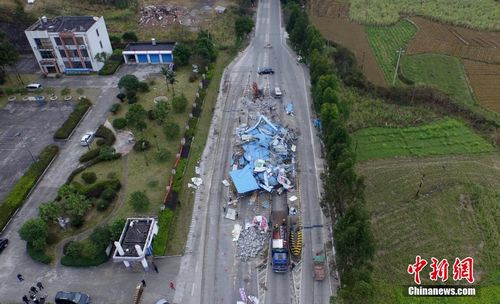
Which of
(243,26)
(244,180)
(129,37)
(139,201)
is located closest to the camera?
(139,201)

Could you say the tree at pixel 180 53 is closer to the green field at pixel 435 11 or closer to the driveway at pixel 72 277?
the driveway at pixel 72 277

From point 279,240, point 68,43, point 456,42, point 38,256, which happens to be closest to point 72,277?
point 38,256

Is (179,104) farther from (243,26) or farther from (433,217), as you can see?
(433,217)

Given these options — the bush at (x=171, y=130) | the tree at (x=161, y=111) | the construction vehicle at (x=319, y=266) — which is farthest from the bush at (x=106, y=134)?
the construction vehicle at (x=319, y=266)

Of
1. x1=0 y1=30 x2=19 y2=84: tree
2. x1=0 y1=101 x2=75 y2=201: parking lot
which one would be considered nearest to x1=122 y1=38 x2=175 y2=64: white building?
x1=0 y1=101 x2=75 y2=201: parking lot

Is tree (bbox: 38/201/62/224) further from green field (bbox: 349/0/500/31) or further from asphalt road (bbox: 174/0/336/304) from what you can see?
green field (bbox: 349/0/500/31)

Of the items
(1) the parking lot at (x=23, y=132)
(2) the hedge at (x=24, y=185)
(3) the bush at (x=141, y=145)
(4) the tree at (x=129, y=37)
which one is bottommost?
(1) the parking lot at (x=23, y=132)
